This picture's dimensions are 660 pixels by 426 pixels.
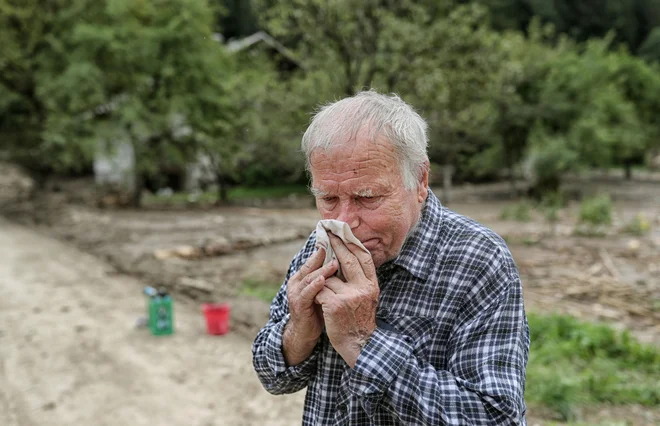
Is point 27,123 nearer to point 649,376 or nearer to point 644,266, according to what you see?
point 644,266

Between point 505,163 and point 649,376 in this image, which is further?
point 505,163

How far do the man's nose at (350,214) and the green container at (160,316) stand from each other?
204 inches

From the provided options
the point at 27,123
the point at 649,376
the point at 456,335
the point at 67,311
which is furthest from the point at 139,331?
the point at 27,123

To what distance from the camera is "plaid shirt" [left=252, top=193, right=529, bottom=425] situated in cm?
147

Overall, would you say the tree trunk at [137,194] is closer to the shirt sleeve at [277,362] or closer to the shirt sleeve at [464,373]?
the shirt sleeve at [277,362]

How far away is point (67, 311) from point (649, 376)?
6563 mm

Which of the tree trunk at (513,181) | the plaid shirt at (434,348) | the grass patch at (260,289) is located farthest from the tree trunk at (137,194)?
the plaid shirt at (434,348)

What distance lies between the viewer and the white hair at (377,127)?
1611 millimetres

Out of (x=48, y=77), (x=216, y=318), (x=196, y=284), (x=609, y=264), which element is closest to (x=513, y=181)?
(x=609, y=264)

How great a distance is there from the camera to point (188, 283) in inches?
329

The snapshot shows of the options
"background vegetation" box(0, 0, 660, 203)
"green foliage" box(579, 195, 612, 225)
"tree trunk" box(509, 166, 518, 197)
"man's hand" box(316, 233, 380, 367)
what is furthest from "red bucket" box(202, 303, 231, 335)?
A: "tree trunk" box(509, 166, 518, 197)

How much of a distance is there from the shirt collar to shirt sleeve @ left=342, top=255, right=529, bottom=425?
18 cm

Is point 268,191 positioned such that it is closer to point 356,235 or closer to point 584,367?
point 584,367

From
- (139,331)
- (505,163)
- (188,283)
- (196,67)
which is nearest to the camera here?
(139,331)
